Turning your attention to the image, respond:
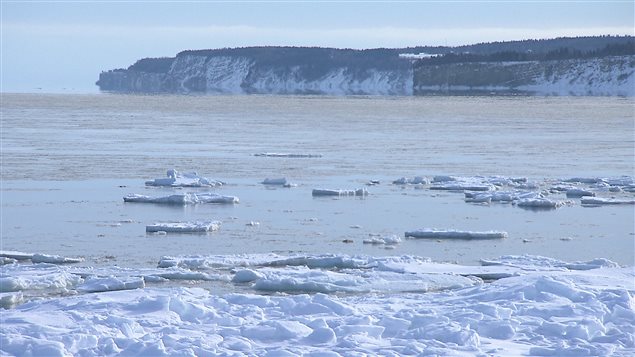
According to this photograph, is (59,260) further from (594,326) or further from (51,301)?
(594,326)

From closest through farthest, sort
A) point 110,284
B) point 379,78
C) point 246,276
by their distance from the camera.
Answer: point 110,284 → point 246,276 → point 379,78

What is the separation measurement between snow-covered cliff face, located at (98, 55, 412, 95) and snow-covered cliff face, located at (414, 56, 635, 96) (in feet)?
28.3

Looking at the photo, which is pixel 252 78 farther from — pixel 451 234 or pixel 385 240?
pixel 385 240

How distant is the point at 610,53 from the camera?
122500mm

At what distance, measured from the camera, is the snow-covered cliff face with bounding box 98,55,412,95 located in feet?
481

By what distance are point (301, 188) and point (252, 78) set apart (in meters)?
136

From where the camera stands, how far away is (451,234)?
13.8m

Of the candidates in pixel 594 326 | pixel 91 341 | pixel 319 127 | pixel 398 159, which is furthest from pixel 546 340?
pixel 319 127

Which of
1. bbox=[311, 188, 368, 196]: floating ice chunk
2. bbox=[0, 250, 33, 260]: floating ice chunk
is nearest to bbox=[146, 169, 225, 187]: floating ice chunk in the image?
bbox=[311, 188, 368, 196]: floating ice chunk

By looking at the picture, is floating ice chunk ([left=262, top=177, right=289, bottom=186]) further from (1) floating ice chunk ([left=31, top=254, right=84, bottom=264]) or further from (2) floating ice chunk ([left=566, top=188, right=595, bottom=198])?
(1) floating ice chunk ([left=31, top=254, right=84, bottom=264])

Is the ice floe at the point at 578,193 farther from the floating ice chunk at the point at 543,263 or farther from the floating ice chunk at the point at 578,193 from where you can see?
the floating ice chunk at the point at 543,263

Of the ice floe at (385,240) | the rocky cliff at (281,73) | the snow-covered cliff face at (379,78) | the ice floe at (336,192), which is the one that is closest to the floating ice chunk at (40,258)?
the ice floe at (385,240)

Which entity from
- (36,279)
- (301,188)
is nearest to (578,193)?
(301,188)

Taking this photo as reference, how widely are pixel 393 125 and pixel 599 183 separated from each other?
20.4 m
